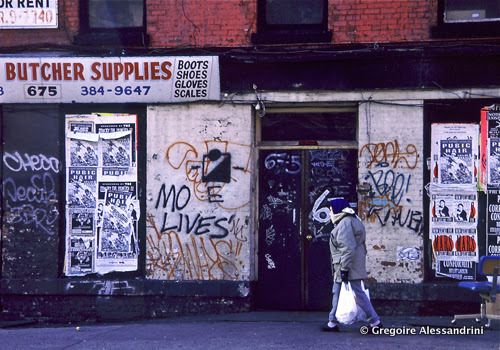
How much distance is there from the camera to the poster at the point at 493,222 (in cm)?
1230

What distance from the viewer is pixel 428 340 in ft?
32.7

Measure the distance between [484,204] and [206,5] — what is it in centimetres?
515

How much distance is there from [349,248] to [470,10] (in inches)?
176

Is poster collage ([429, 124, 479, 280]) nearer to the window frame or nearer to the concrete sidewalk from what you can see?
the concrete sidewalk

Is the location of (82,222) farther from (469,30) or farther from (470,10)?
(470,10)

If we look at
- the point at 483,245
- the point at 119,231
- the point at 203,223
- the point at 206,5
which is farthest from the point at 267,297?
the point at 206,5

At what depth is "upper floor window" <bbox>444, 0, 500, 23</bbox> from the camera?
1236 centimetres

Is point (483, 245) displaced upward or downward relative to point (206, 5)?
downward

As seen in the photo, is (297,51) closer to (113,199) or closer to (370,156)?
(370,156)

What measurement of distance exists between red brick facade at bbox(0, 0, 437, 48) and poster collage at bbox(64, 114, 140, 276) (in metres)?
1.39

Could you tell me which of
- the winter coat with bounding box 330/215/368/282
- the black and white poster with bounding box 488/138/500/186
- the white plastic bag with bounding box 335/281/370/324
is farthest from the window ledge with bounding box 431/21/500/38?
the white plastic bag with bounding box 335/281/370/324

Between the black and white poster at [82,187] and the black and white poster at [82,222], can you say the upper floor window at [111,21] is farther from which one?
the black and white poster at [82,222]

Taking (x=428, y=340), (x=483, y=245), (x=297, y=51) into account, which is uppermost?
(x=297, y=51)

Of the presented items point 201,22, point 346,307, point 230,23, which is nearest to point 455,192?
point 346,307
